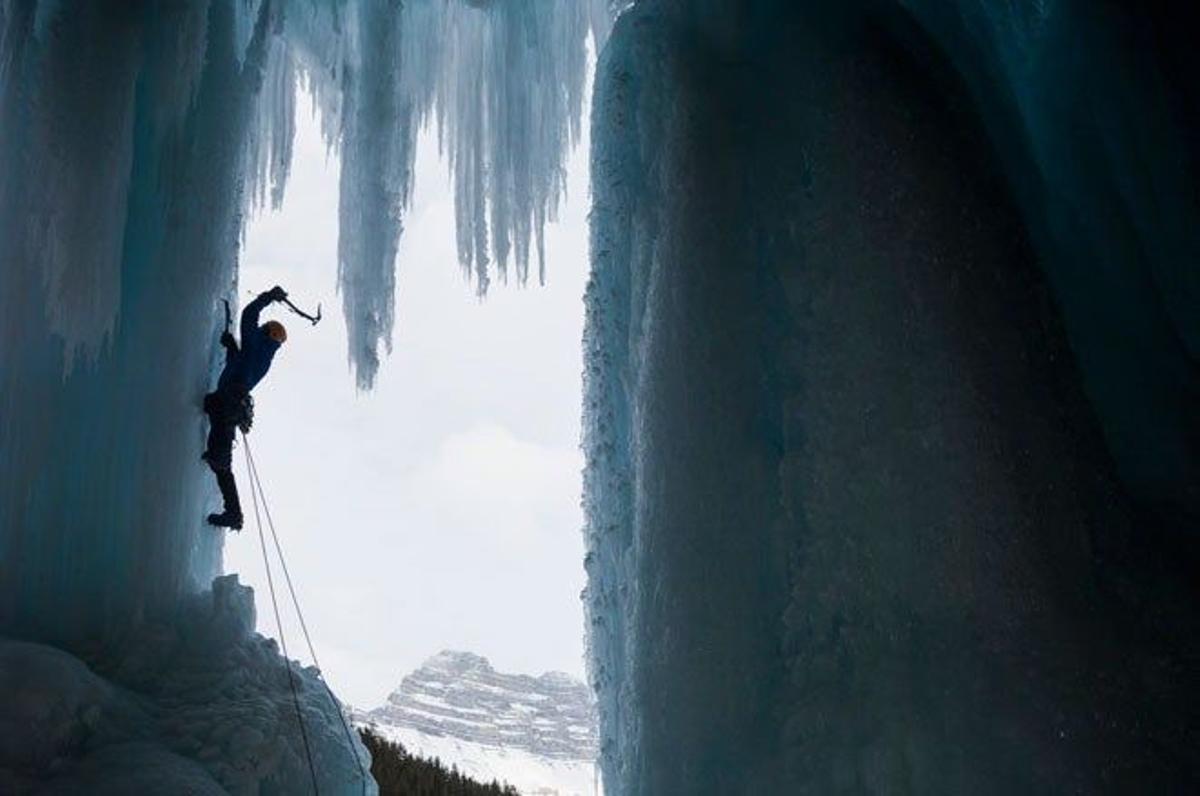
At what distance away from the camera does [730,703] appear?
17.3 ft

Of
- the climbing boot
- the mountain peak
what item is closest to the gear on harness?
the climbing boot

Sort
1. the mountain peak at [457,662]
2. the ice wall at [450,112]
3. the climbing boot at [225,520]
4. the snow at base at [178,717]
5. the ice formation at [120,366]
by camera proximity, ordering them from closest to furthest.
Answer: the snow at base at [178,717] < the ice formation at [120,366] < the climbing boot at [225,520] < the ice wall at [450,112] < the mountain peak at [457,662]

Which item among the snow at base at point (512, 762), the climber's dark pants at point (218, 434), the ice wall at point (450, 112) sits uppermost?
the ice wall at point (450, 112)

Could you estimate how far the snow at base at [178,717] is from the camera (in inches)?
183

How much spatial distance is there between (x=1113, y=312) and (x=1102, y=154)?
0.75 meters

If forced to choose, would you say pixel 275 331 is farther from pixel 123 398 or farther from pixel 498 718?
pixel 498 718

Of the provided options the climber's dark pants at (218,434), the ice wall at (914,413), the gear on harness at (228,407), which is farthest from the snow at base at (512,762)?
the ice wall at (914,413)

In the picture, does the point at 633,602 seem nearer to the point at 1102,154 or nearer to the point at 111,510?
the point at 111,510

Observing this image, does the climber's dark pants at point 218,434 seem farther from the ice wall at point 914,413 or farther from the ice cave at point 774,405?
the ice wall at point 914,413

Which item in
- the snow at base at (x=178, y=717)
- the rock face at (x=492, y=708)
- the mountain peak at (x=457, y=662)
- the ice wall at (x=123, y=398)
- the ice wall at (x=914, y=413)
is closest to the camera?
the snow at base at (x=178, y=717)

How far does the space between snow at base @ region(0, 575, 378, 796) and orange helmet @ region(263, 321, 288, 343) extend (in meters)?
1.32

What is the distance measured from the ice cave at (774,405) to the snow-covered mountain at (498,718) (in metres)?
28.2

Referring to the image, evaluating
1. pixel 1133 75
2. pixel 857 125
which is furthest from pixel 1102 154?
pixel 857 125

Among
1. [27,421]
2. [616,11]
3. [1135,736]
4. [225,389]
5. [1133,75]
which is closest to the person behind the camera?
[1135,736]
